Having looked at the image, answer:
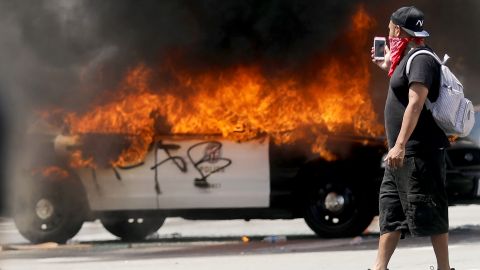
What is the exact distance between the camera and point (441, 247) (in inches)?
260

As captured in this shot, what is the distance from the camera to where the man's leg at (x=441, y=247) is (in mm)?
6586

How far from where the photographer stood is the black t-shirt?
257 inches

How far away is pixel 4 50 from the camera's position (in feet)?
42.0

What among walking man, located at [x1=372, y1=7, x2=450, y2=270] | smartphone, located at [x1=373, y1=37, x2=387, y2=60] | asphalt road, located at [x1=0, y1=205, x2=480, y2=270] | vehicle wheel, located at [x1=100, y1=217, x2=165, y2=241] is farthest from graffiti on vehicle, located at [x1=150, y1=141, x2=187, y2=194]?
walking man, located at [x1=372, y1=7, x2=450, y2=270]

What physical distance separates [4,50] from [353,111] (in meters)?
3.68

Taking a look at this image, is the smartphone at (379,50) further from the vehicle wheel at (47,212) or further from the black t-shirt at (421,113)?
the vehicle wheel at (47,212)

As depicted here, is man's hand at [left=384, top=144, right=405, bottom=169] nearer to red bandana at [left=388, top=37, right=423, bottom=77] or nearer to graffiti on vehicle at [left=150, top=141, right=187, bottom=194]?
red bandana at [left=388, top=37, right=423, bottom=77]

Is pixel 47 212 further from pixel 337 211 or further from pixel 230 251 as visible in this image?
pixel 337 211

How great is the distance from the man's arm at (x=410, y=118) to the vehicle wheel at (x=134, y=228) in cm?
672

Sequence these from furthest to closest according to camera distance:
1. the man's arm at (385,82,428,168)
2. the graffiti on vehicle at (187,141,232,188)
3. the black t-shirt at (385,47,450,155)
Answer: the graffiti on vehicle at (187,141,232,188), the black t-shirt at (385,47,450,155), the man's arm at (385,82,428,168)

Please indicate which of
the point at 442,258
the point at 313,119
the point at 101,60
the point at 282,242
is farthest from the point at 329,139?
the point at 442,258

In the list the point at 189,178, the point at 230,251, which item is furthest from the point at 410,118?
the point at 189,178

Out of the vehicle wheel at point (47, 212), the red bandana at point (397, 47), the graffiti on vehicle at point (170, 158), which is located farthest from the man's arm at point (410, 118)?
the vehicle wheel at point (47, 212)

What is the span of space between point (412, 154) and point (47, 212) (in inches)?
249
